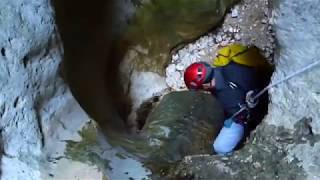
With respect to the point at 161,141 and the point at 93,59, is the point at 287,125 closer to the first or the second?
the point at 161,141

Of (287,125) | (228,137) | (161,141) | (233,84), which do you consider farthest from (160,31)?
(287,125)

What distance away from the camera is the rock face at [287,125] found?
108 cm

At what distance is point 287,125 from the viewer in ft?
3.83

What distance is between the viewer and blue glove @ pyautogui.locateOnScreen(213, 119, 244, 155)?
1.40 m

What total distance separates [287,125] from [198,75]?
637 millimetres

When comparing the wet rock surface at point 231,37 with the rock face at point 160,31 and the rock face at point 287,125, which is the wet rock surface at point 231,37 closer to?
the rock face at point 160,31

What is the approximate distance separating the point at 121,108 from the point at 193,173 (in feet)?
1.89

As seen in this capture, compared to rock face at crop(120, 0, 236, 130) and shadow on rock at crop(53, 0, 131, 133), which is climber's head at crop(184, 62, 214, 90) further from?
shadow on rock at crop(53, 0, 131, 133)

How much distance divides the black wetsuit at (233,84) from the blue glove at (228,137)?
0.11 m

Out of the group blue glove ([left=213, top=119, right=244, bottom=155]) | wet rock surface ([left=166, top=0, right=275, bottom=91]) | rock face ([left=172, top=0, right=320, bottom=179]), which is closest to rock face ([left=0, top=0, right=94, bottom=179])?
rock face ([left=172, top=0, right=320, bottom=179])

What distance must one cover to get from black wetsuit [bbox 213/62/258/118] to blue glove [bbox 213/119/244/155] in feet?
0.36

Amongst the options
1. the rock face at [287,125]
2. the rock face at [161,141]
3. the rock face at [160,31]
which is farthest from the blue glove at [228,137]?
the rock face at [160,31]

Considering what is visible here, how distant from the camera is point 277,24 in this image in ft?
3.66

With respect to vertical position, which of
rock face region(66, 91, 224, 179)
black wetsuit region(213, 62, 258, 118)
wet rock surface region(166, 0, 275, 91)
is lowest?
rock face region(66, 91, 224, 179)
